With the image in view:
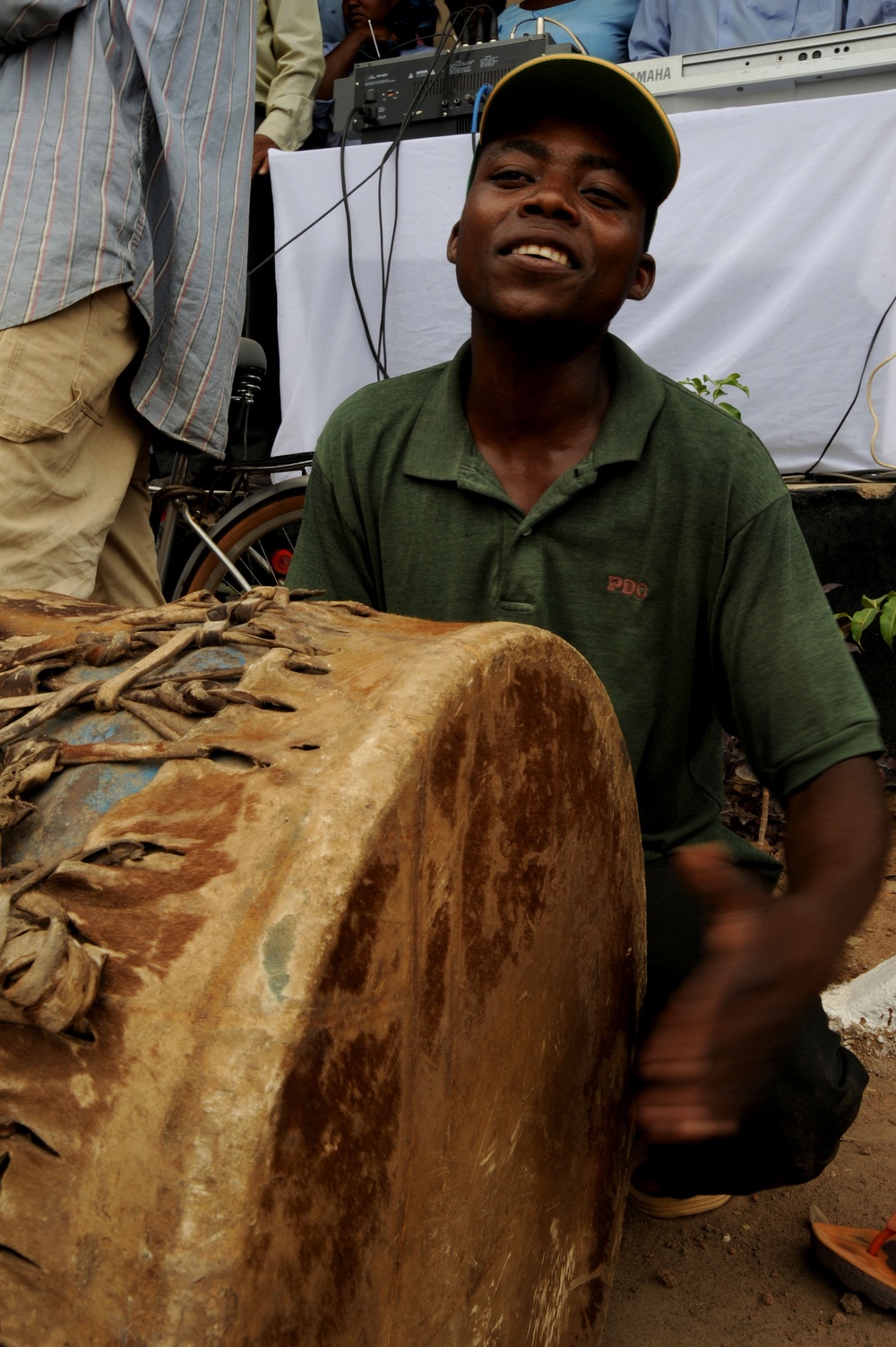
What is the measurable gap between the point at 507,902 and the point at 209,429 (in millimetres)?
1597

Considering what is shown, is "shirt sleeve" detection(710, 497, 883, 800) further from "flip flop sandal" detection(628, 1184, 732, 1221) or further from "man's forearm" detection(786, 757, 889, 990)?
"flip flop sandal" detection(628, 1184, 732, 1221)

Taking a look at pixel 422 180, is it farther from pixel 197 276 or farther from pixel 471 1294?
pixel 471 1294

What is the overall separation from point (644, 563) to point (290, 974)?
911 mm

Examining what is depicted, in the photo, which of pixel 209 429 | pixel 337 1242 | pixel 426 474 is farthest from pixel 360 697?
pixel 209 429

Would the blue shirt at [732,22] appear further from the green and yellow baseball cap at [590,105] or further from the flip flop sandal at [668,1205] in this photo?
the flip flop sandal at [668,1205]

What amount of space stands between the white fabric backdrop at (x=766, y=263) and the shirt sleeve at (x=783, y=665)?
1701mm

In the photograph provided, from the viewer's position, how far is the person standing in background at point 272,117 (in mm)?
3898

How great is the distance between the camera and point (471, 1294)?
3.34ft

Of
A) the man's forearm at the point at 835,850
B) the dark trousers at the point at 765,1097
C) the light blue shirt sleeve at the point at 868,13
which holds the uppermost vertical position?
the light blue shirt sleeve at the point at 868,13

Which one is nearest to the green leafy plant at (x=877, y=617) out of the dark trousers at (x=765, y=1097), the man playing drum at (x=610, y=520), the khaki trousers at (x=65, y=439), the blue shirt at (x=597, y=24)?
the man playing drum at (x=610, y=520)

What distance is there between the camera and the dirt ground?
160cm

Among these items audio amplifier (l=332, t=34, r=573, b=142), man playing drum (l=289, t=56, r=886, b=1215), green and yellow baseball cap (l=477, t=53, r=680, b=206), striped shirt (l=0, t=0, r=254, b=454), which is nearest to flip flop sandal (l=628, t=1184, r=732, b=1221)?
man playing drum (l=289, t=56, r=886, b=1215)

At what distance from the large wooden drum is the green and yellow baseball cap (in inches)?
33.1

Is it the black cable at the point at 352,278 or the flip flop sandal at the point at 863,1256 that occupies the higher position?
the black cable at the point at 352,278
